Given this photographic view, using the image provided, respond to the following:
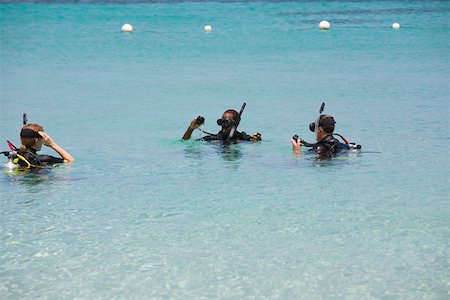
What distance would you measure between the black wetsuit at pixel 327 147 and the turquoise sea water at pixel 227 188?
172mm

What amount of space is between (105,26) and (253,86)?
22.7 metres

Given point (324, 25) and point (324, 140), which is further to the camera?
point (324, 25)

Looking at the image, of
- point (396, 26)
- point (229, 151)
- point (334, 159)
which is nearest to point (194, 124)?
point (229, 151)

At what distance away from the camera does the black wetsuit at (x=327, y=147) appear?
12750mm

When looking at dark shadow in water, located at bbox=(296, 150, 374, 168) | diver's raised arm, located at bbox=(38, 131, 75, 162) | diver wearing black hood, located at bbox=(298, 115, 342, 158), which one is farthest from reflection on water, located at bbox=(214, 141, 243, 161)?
diver's raised arm, located at bbox=(38, 131, 75, 162)

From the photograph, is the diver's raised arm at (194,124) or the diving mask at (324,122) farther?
the diver's raised arm at (194,124)

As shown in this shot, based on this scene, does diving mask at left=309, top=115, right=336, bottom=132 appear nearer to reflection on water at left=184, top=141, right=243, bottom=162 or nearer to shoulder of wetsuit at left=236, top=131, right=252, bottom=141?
reflection on water at left=184, top=141, right=243, bottom=162

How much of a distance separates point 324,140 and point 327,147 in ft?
0.60

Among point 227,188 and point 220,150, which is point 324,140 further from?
point 220,150

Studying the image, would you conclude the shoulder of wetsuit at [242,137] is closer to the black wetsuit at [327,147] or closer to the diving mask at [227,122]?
the diving mask at [227,122]

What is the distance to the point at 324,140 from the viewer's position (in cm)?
1274

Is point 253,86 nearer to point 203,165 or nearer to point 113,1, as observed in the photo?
point 203,165

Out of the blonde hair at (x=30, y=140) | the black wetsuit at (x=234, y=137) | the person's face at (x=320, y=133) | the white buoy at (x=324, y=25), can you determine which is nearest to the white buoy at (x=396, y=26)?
the white buoy at (x=324, y=25)

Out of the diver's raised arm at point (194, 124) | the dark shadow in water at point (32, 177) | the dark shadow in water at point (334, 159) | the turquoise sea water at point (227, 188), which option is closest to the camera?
the turquoise sea water at point (227, 188)
